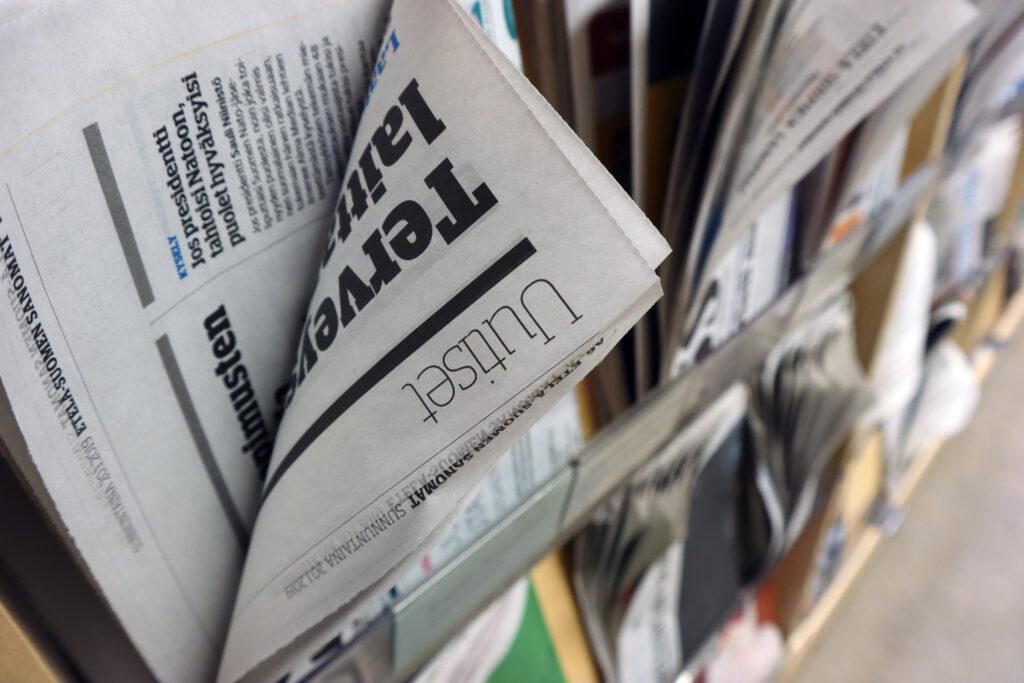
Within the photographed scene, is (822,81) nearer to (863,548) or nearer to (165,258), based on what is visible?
(165,258)

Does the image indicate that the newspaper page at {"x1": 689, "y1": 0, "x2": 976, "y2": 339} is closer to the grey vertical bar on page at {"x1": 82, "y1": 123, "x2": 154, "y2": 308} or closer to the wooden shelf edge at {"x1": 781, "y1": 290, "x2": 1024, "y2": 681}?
the grey vertical bar on page at {"x1": 82, "y1": 123, "x2": 154, "y2": 308}

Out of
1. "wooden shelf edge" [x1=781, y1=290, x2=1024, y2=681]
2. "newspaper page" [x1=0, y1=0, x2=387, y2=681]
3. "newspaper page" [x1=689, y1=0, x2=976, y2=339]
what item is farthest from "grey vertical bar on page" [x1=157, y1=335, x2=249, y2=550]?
"wooden shelf edge" [x1=781, y1=290, x2=1024, y2=681]

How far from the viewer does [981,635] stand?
1224 millimetres

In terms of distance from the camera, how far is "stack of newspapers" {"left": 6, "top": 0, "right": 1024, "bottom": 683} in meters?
0.17

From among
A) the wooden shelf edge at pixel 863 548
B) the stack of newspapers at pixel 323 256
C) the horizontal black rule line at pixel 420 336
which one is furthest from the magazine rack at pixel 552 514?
the wooden shelf edge at pixel 863 548

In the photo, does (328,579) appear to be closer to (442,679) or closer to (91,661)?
(91,661)

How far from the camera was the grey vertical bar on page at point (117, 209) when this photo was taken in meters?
0.19

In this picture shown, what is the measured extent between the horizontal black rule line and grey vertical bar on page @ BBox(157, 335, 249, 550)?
0.05m

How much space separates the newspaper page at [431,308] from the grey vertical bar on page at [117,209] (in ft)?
0.18

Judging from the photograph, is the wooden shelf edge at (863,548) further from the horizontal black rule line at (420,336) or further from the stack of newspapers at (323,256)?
the horizontal black rule line at (420,336)

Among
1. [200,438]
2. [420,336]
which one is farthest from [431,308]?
[200,438]

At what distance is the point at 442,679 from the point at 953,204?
104 centimetres

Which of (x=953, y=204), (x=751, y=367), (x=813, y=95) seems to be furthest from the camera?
(x=953, y=204)

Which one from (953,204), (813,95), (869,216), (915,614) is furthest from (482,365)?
(915,614)
